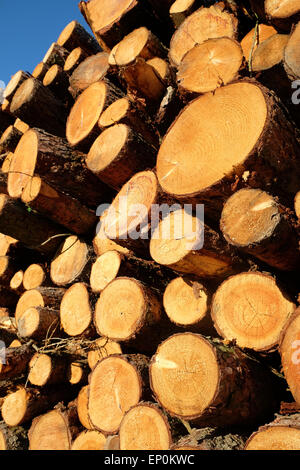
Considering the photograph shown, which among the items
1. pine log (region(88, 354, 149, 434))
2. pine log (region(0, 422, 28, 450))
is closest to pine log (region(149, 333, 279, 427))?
pine log (region(88, 354, 149, 434))

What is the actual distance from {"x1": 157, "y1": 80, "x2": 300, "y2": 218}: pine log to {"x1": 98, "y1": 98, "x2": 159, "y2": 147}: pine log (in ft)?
2.28

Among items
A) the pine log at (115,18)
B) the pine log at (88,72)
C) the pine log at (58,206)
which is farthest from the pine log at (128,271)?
the pine log at (115,18)

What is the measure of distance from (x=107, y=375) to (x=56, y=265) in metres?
1.34

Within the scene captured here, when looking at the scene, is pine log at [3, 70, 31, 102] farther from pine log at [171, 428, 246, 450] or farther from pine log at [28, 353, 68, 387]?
pine log at [171, 428, 246, 450]

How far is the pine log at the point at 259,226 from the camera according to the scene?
1749mm

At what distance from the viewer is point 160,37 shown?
11.7ft

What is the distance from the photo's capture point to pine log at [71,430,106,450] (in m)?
2.63

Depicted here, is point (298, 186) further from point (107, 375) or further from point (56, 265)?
point (56, 265)

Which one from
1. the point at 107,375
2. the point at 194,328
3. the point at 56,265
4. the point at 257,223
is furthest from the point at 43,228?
the point at 257,223

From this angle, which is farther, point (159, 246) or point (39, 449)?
point (39, 449)

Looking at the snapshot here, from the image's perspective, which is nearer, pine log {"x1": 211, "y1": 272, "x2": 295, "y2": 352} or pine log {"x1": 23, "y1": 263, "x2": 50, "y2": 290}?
pine log {"x1": 211, "y1": 272, "x2": 295, "y2": 352}

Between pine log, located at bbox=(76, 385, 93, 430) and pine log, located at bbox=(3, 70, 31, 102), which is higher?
pine log, located at bbox=(3, 70, 31, 102)

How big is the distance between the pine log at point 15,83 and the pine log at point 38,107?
0.81 ft
